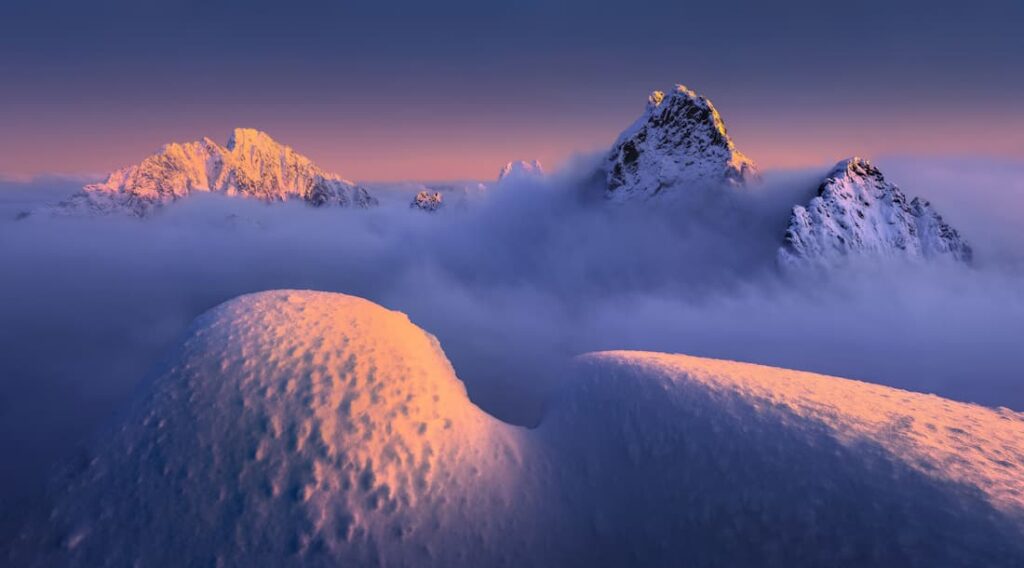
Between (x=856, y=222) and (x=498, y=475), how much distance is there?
165 meters

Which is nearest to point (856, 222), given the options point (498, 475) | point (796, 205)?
point (796, 205)

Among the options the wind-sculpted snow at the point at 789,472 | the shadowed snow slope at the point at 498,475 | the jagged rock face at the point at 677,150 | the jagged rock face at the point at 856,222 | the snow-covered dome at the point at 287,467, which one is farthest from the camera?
the jagged rock face at the point at 677,150

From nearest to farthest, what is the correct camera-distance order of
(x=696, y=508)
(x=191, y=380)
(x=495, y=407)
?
(x=696, y=508) → (x=191, y=380) → (x=495, y=407)

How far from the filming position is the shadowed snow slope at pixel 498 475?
18.9ft

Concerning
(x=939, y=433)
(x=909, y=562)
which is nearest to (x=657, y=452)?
(x=909, y=562)

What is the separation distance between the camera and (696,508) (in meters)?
6.38

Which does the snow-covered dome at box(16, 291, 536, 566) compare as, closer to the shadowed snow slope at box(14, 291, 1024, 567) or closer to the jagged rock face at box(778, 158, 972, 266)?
the shadowed snow slope at box(14, 291, 1024, 567)

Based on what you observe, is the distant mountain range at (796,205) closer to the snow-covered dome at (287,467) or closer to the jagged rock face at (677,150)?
the jagged rock face at (677,150)

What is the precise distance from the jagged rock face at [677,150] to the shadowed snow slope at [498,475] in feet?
538

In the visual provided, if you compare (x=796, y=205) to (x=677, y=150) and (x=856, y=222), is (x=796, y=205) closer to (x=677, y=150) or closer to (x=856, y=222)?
(x=856, y=222)

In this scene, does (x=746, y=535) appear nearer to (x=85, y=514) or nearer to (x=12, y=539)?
(x=85, y=514)

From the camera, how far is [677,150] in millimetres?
159375

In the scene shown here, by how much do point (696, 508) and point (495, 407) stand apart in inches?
6892

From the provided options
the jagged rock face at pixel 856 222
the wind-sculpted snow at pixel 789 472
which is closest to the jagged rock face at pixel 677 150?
the jagged rock face at pixel 856 222
